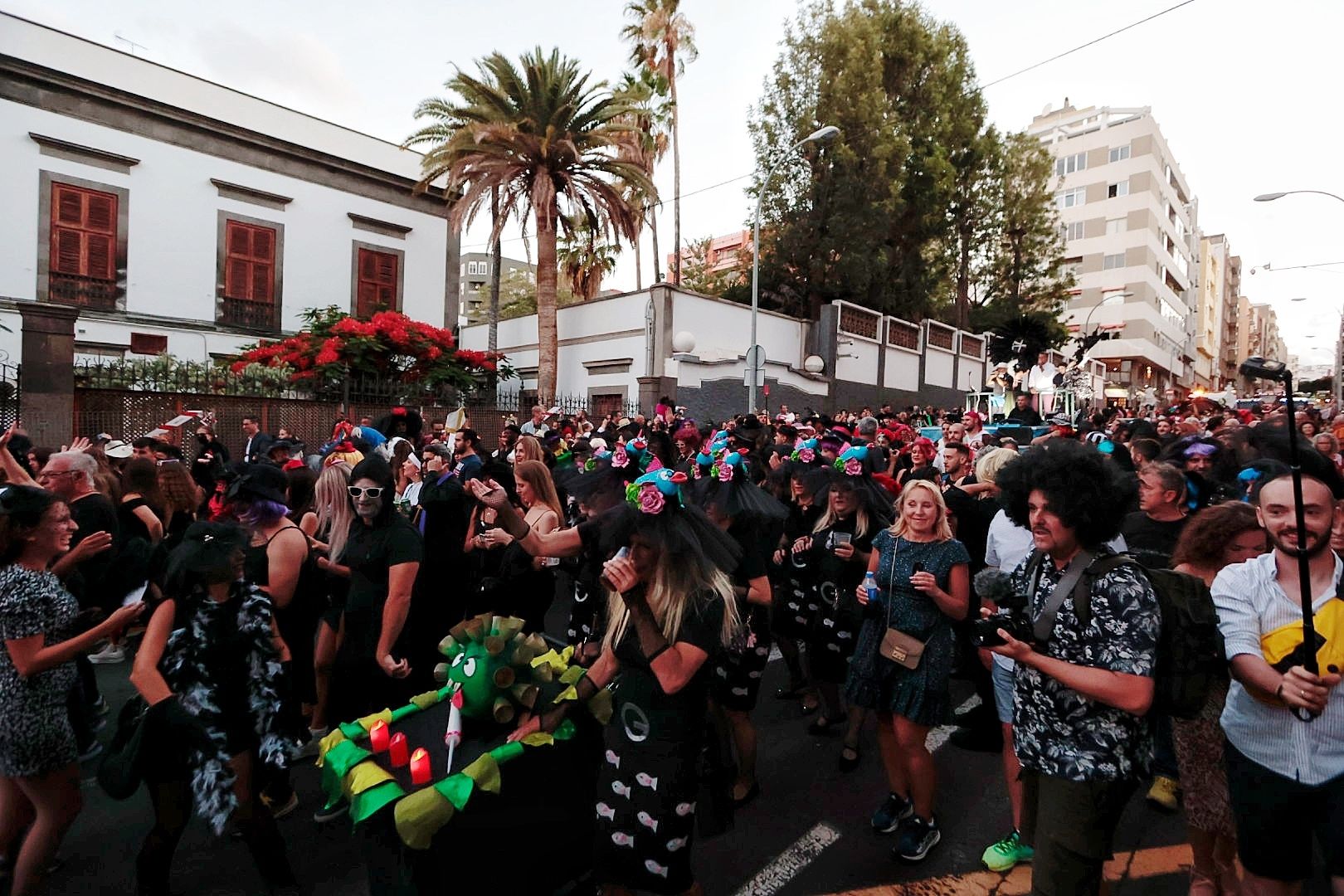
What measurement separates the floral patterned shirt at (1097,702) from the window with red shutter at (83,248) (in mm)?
24790

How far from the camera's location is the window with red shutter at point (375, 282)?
25438mm

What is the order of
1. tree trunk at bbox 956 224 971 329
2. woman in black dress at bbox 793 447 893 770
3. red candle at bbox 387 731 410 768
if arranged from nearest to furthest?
red candle at bbox 387 731 410 768, woman in black dress at bbox 793 447 893 770, tree trunk at bbox 956 224 971 329

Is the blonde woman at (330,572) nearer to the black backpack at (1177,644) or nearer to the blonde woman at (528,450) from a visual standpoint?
the blonde woman at (528,450)

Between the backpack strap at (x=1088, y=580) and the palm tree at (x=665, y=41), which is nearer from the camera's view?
the backpack strap at (x=1088, y=580)

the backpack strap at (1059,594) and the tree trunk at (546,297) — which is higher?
the tree trunk at (546,297)

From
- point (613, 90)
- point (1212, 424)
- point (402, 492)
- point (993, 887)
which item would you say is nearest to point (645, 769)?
point (993, 887)

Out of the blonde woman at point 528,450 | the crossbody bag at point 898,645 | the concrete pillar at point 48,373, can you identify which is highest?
the concrete pillar at point 48,373

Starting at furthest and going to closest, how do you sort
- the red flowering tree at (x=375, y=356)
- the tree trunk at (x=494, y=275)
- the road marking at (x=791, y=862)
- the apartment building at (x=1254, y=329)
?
the apartment building at (x=1254, y=329) < the tree trunk at (x=494, y=275) < the red flowering tree at (x=375, y=356) < the road marking at (x=791, y=862)

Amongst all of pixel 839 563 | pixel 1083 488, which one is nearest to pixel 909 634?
pixel 839 563

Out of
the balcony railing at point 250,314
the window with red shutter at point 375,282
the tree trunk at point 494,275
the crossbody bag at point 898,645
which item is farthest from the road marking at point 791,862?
the balcony railing at point 250,314

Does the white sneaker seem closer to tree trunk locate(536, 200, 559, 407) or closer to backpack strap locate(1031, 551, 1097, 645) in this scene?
backpack strap locate(1031, 551, 1097, 645)

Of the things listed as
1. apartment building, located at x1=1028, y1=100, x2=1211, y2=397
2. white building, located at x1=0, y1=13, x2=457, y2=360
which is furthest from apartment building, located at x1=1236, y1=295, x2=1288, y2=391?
white building, located at x1=0, y1=13, x2=457, y2=360

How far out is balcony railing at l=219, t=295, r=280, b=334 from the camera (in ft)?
74.8

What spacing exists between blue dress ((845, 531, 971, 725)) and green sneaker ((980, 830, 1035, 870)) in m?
0.63
